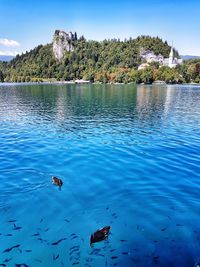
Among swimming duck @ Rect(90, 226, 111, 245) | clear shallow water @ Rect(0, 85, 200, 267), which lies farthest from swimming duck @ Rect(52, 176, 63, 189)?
swimming duck @ Rect(90, 226, 111, 245)

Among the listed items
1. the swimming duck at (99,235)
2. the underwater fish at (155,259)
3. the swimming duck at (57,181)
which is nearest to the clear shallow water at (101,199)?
the underwater fish at (155,259)

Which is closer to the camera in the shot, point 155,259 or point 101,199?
point 155,259

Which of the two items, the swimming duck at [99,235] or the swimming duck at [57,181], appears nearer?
the swimming duck at [99,235]

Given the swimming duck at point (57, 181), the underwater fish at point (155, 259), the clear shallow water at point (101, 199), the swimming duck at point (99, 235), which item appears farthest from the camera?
the swimming duck at point (57, 181)

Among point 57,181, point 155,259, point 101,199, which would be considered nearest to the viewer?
point 155,259

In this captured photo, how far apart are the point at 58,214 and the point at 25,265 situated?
4067 mm

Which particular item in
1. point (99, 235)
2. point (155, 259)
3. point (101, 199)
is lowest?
point (155, 259)

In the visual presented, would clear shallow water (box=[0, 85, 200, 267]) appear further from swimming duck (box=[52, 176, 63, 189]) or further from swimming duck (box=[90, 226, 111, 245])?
swimming duck (box=[52, 176, 63, 189])

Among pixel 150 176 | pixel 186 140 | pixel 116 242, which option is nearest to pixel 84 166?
pixel 150 176

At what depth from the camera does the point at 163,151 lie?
87.2 feet

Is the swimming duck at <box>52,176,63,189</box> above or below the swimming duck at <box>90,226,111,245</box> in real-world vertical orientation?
above

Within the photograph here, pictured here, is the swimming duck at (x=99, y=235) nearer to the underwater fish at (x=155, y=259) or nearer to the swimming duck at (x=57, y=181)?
the underwater fish at (x=155, y=259)

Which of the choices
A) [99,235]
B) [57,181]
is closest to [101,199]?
[57,181]

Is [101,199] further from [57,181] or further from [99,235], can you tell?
[99,235]
